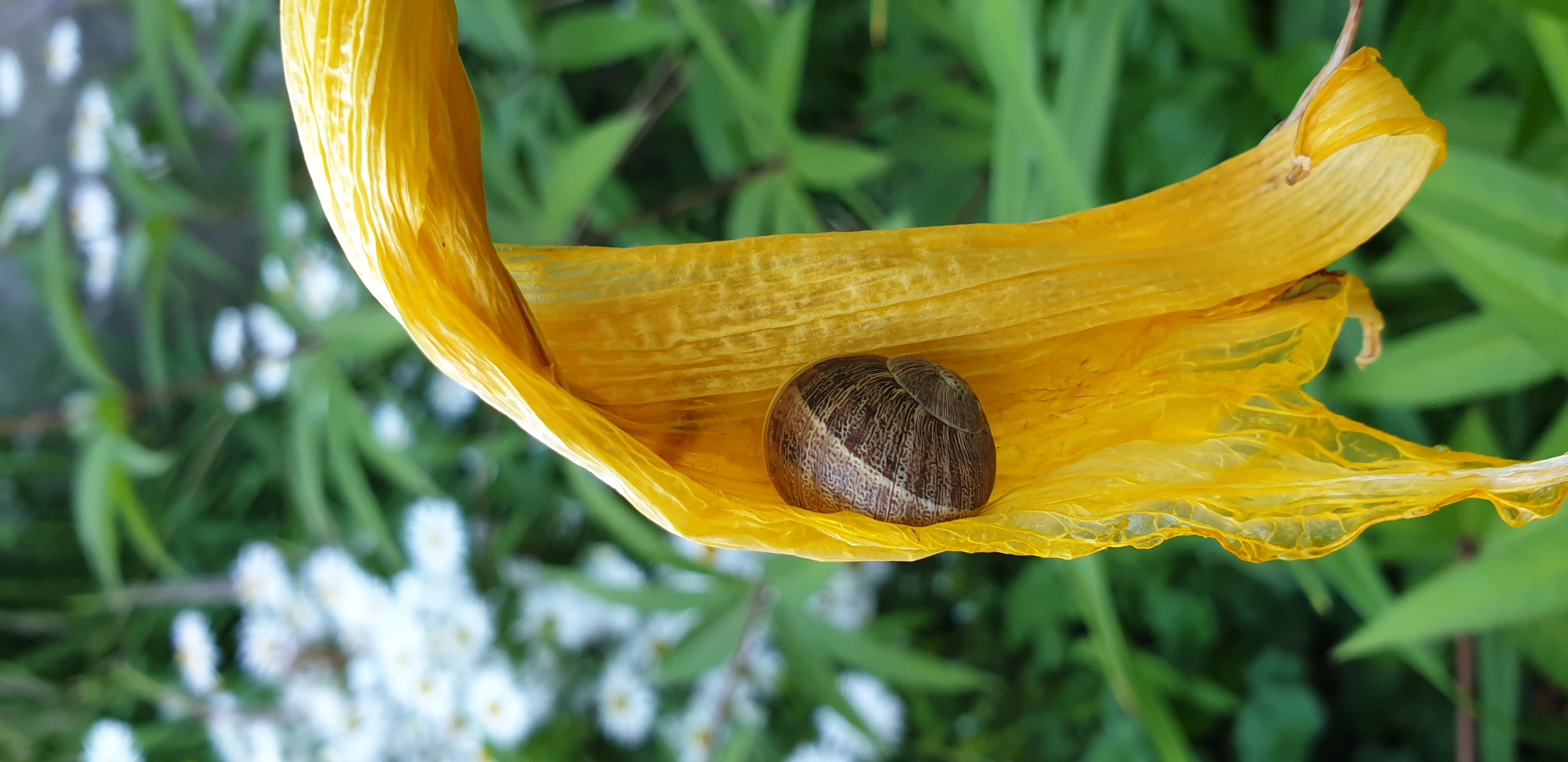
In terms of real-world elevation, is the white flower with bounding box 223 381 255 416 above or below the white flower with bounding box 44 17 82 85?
below

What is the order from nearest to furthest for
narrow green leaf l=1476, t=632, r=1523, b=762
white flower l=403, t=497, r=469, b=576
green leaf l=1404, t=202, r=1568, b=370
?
1. green leaf l=1404, t=202, r=1568, b=370
2. narrow green leaf l=1476, t=632, r=1523, b=762
3. white flower l=403, t=497, r=469, b=576

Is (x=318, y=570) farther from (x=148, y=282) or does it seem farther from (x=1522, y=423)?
(x=1522, y=423)

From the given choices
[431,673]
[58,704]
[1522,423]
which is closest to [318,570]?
[431,673]

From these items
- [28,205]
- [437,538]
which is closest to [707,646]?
[437,538]

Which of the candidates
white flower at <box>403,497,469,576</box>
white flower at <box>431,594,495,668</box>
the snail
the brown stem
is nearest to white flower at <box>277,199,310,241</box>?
white flower at <box>403,497,469,576</box>

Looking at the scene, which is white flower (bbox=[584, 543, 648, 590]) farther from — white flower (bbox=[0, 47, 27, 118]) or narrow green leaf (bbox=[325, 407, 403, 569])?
white flower (bbox=[0, 47, 27, 118])

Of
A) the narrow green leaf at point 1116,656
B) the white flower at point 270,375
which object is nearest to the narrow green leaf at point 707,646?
the narrow green leaf at point 1116,656

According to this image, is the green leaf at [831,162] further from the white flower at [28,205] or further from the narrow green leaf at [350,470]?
the white flower at [28,205]
